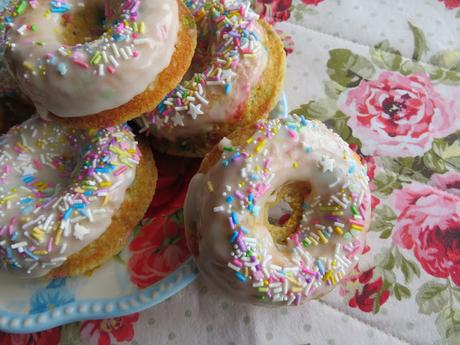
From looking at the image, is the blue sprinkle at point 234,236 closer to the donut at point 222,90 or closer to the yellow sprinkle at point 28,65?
the donut at point 222,90

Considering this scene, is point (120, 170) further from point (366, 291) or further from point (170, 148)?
point (366, 291)

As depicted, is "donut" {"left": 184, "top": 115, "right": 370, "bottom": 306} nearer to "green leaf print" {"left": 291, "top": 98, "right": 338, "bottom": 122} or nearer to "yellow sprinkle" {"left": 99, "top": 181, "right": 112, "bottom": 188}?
"yellow sprinkle" {"left": 99, "top": 181, "right": 112, "bottom": 188}

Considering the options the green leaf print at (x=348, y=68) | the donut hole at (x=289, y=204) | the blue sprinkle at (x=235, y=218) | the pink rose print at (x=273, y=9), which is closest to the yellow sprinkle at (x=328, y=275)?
the donut hole at (x=289, y=204)

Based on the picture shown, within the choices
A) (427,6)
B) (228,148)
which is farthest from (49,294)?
(427,6)

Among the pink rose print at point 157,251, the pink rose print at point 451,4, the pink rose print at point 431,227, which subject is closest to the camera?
the pink rose print at point 157,251

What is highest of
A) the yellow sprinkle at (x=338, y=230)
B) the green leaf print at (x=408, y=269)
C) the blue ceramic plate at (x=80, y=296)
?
the yellow sprinkle at (x=338, y=230)

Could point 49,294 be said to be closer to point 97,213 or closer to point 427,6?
point 97,213
